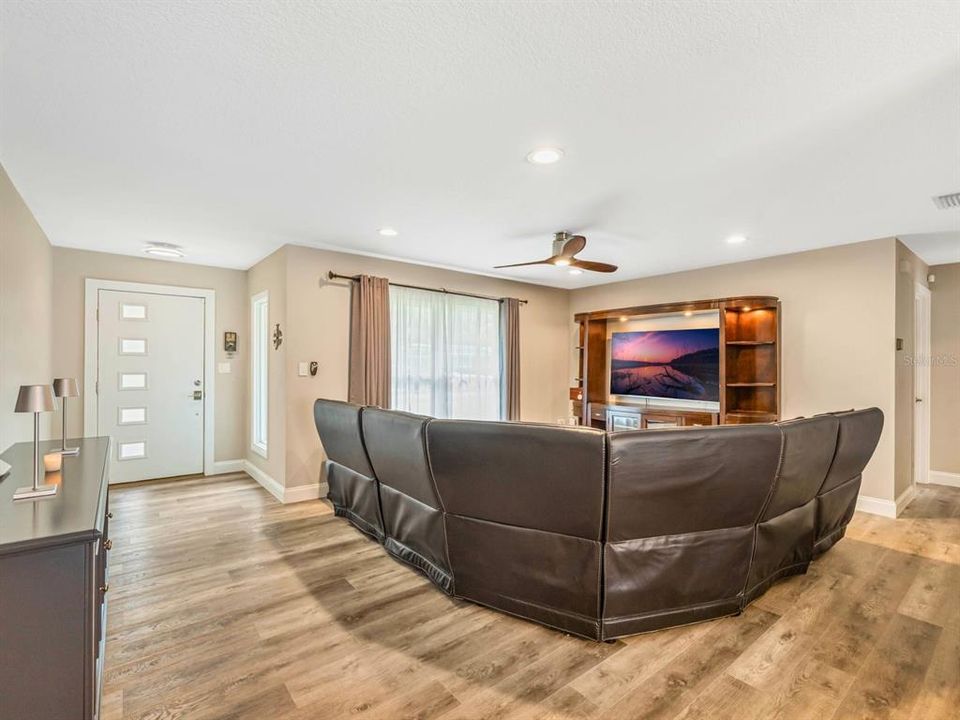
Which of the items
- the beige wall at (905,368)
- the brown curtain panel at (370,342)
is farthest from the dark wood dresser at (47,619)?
the beige wall at (905,368)

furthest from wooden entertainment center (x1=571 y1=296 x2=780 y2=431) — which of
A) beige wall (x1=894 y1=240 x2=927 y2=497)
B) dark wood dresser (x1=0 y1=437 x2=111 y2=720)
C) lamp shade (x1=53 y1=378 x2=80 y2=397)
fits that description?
lamp shade (x1=53 y1=378 x2=80 y2=397)

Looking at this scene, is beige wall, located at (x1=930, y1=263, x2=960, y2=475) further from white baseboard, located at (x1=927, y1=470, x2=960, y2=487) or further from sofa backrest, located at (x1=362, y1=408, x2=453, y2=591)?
sofa backrest, located at (x1=362, y1=408, x2=453, y2=591)

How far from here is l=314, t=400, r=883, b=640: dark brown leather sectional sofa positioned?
81.8 inches

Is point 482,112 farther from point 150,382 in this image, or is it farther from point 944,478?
point 944,478

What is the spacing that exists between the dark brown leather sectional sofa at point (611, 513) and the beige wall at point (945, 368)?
354 cm

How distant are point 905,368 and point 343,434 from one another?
4.95 metres

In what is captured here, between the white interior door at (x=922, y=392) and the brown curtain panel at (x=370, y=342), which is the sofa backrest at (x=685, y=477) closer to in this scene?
the brown curtain panel at (x=370, y=342)

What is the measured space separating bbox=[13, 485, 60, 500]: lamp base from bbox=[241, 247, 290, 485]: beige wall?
246 cm

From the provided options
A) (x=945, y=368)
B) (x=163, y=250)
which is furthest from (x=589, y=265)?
(x=945, y=368)

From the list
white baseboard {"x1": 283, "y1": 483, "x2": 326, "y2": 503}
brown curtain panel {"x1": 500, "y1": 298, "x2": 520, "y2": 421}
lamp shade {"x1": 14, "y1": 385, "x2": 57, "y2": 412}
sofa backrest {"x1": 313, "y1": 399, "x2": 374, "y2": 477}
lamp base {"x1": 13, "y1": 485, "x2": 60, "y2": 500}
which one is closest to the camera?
lamp base {"x1": 13, "y1": 485, "x2": 60, "y2": 500}

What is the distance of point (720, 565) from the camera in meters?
2.32

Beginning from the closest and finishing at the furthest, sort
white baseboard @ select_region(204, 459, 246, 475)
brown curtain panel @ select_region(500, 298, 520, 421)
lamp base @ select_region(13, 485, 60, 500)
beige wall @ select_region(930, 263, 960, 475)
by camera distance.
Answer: lamp base @ select_region(13, 485, 60, 500) → beige wall @ select_region(930, 263, 960, 475) → white baseboard @ select_region(204, 459, 246, 475) → brown curtain panel @ select_region(500, 298, 520, 421)

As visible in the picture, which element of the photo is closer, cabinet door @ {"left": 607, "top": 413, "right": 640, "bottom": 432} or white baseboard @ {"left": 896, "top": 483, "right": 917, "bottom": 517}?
white baseboard @ {"left": 896, "top": 483, "right": 917, "bottom": 517}

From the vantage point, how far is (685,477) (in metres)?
2.09
